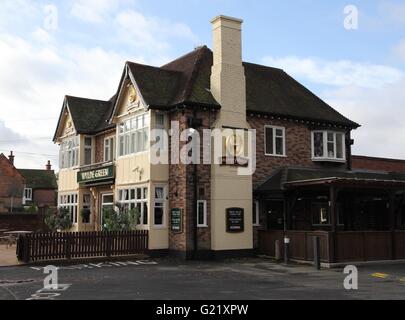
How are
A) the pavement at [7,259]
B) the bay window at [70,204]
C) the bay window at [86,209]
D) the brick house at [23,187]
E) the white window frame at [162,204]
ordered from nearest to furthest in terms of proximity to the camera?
the pavement at [7,259] < the white window frame at [162,204] < the bay window at [86,209] < the bay window at [70,204] < the brick house at [23,187]

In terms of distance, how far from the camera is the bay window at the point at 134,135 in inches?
880

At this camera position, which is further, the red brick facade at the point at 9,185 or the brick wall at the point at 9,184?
the brick wall at the point at 9,184

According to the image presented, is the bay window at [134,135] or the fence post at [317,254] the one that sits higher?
the bay window at [134,135]

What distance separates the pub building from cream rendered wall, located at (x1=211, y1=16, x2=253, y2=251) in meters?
0.05

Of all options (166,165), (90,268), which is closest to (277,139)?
(166,165)

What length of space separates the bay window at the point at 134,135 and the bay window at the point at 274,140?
5.70m

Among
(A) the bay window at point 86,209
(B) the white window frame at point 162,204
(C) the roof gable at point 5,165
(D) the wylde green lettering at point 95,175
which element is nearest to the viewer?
(B) the white window frame at point 162,204

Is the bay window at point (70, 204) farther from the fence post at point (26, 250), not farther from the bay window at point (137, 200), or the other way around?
the fence post at point (26, 250)

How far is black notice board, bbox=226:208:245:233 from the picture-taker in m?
21.7

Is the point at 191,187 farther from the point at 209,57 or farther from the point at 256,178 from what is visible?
the point at 209,57

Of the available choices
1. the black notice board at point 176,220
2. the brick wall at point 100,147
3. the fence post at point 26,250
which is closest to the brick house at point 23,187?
the brick wall at point 100,147

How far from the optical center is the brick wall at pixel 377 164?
1398 inches

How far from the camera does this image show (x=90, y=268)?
1820 centimetres

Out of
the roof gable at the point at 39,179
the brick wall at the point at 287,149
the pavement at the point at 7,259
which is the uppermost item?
the roof gable at the point at 39,179
